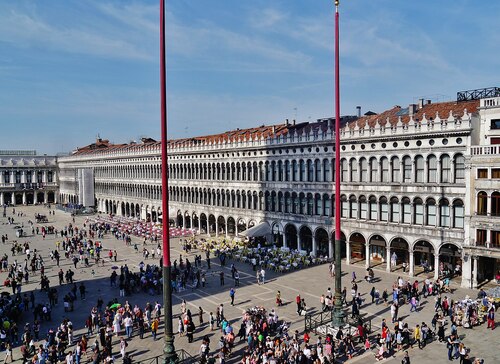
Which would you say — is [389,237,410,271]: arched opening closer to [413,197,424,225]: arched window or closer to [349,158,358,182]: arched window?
[413,197,424,225]: arched window

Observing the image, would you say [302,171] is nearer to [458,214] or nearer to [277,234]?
[277,234]

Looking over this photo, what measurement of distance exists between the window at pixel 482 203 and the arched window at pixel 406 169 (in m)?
6.57

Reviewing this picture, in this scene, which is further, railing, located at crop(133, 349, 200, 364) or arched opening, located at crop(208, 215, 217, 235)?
arched opening, located at crop(208, 215, 217, 235)

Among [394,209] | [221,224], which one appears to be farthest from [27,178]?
[394,209]

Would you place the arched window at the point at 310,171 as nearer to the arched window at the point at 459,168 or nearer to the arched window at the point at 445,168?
the arched window at the point at 445,168

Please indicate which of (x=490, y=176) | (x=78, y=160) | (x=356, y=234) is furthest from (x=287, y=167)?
(x=78, y=160)

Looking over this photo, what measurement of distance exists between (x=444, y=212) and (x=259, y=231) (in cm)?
2207

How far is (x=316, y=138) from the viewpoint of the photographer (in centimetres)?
4925

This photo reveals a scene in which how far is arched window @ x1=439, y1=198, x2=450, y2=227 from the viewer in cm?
3788

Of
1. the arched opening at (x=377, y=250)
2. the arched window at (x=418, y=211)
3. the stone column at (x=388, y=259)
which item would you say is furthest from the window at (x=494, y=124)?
the arched opening at (x=377, y=250)

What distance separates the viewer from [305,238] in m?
52.2

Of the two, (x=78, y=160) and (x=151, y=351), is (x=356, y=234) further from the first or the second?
(x=78, y=160)

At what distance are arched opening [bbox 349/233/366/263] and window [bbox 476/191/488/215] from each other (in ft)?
43.8

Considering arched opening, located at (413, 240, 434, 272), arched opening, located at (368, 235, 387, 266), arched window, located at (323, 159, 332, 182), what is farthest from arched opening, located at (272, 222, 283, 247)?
arched opening, located at (413, 240, 434, 272)
